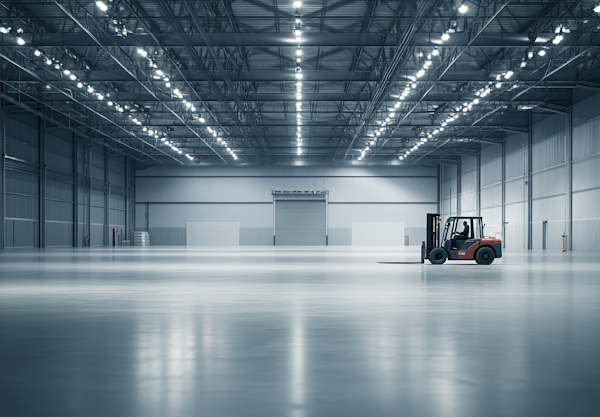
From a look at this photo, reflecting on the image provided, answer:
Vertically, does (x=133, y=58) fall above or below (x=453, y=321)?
above

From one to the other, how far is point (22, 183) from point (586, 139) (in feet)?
127

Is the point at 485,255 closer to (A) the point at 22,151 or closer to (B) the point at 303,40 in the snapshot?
(B) the point at 303,40

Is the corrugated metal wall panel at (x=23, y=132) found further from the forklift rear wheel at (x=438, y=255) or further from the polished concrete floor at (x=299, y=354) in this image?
the polished concrete floor at (x=299, y=354)

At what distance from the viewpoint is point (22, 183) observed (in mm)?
46094

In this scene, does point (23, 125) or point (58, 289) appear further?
point (23, 125)

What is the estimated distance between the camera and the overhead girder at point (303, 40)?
29.4 meters

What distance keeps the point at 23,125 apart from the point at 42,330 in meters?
43.8

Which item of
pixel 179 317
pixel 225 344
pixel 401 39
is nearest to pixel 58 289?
pixel 179 317

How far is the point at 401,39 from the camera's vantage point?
29.3 meters

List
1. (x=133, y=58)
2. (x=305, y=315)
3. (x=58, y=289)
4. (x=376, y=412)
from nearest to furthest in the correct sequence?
(x=376, y=412) < (x=305, y=315) < (x=58, y=289) < (x=133, y=58)

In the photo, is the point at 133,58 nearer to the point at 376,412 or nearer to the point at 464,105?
the point at 464,105

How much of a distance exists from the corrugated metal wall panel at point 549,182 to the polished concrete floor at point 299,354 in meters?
34.9

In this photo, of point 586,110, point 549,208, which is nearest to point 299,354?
point 586,110

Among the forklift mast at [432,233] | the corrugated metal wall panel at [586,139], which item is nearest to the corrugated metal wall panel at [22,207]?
the forklift mast at [432,233]
